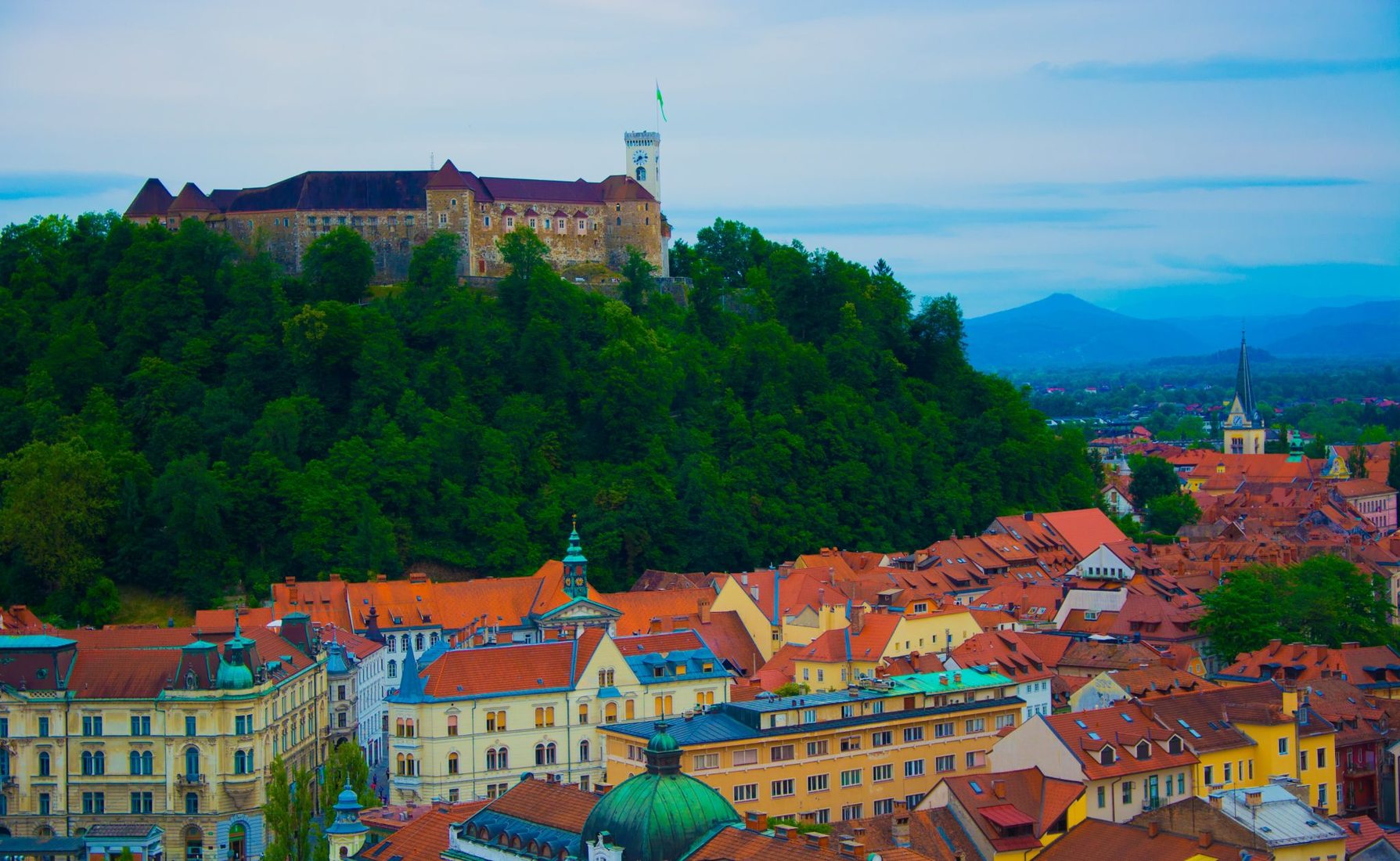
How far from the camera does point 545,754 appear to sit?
63688mm

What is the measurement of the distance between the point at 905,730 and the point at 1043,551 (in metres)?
45.2

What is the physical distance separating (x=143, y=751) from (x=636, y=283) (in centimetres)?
5395

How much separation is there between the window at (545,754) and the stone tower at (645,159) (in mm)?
62388

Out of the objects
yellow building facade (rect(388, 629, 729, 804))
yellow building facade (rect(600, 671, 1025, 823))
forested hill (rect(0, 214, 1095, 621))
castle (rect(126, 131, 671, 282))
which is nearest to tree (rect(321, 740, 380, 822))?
yellow building facade (rect(388, 629, 729, 804))

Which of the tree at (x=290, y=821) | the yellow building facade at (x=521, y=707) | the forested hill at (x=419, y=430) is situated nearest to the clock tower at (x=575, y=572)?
the forested hill at (x=419, y=430)

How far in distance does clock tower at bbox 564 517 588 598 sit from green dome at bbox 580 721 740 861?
42047 mm

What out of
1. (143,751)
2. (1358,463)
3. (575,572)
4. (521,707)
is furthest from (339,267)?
(1358,463)

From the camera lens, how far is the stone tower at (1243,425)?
187250mm

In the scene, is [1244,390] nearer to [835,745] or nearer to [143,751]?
[835,745]

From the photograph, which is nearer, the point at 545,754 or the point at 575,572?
the point at 545,754

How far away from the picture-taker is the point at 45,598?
297ft

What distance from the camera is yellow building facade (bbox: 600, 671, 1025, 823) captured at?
185 ft

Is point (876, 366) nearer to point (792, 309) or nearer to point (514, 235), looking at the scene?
point (792, 309)

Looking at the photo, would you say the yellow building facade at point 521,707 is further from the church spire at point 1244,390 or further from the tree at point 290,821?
the church spire at point 1244,390
